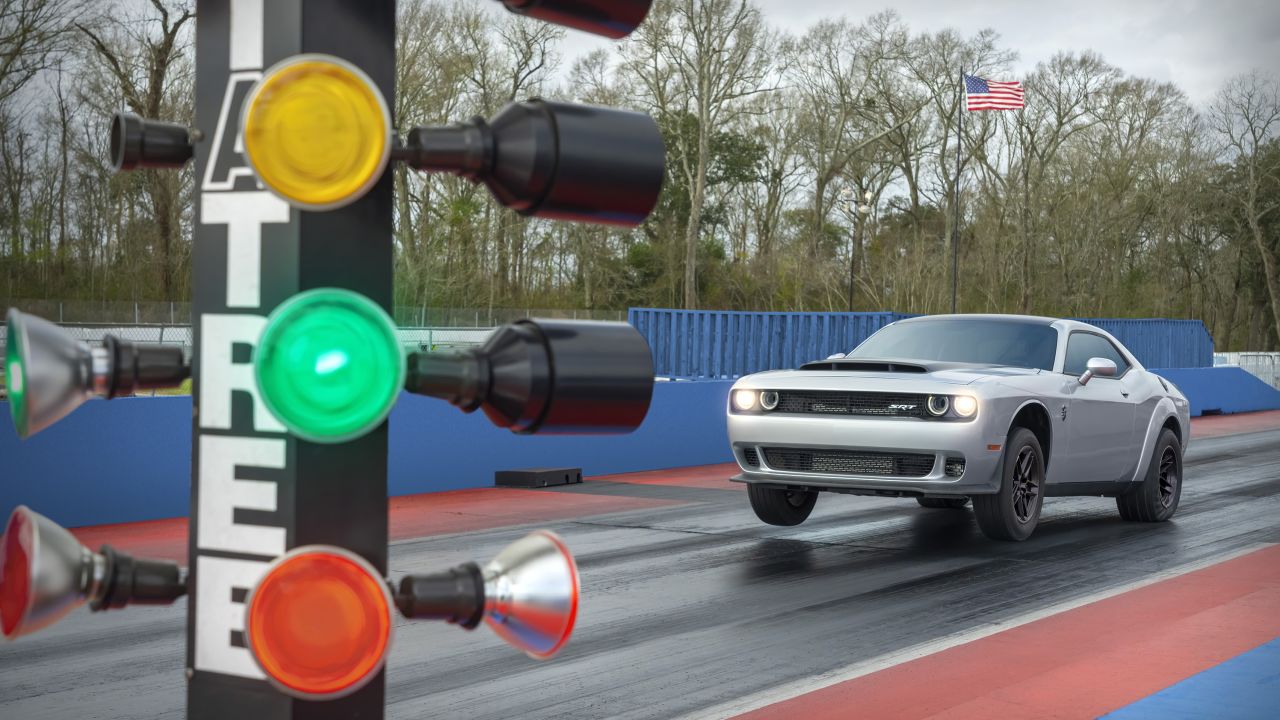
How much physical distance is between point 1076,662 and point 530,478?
28.8 feet

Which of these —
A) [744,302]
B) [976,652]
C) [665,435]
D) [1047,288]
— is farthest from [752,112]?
[976,652]

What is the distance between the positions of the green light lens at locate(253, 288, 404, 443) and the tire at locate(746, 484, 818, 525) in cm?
952

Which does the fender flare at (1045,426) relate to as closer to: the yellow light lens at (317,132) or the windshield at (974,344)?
the windshield at (974,344)

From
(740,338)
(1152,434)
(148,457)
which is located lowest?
(148,457)

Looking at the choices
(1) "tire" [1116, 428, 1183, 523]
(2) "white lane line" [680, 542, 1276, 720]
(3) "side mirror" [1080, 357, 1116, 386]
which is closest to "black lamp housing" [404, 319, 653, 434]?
(2) "white lane line" [680, 542, 1276, 720]

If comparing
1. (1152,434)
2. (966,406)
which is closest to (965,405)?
(966,406)

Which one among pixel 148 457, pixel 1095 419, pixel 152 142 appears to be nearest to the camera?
pixel 152 142

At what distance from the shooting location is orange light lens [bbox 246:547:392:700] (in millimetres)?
1347

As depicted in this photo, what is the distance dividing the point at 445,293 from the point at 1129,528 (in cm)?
4135

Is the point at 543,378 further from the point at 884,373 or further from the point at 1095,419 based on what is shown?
the point at 1095,419

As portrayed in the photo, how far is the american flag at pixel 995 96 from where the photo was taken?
39.8 meters

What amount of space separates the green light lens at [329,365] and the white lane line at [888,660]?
165 inches

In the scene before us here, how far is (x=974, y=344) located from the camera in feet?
36.0

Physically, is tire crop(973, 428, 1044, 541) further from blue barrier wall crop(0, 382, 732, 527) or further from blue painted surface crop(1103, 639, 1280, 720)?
blue barrier wall crop(0, 382, 732, 527)
